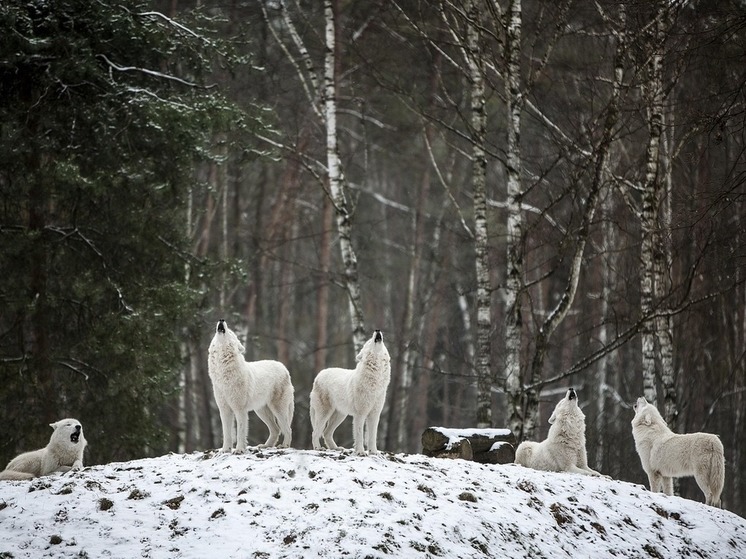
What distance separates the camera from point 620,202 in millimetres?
21625

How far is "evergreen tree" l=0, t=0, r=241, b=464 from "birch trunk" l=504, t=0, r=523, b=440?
5.90 metres

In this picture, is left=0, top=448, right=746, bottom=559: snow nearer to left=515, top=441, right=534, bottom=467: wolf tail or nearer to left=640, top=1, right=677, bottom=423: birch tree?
left=515, top=441, right=534, bottom=467: wolf tail

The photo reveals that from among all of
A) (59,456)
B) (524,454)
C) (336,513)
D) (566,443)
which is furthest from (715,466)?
(59,456)

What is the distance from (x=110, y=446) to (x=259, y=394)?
7.33 meters

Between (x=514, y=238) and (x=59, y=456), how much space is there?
858 cm

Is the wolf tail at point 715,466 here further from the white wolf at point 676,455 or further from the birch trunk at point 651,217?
the birch trunk at point 651,217

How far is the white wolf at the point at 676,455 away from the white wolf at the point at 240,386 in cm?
540

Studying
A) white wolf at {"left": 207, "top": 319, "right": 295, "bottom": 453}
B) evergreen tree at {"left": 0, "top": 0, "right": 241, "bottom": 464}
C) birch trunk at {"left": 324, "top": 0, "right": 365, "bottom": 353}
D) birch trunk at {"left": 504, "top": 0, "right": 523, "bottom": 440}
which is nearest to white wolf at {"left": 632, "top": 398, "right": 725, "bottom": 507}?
birch trunk at {"left": 504, "top": 0, "right": 523, "bottom": 440}

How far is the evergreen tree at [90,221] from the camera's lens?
52.3 feet

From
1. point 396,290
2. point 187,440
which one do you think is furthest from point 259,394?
point 396,290

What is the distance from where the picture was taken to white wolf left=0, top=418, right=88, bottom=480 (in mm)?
10633

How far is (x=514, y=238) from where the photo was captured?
15.2 m

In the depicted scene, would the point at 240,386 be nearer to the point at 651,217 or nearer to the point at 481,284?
the point at 481,284

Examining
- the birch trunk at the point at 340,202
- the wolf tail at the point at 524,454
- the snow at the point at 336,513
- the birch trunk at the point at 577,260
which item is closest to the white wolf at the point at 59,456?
the snow at the point at 336,513
